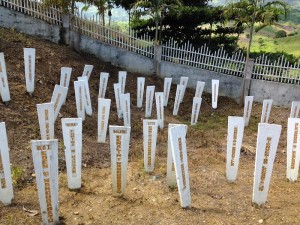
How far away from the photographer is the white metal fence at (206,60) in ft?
42.7

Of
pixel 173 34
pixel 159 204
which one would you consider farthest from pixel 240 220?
pixel 173 34

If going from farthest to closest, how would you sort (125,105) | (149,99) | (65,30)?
1. (65,30)
2. (149,99)
3. (125,105)

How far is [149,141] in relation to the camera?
6234 mm

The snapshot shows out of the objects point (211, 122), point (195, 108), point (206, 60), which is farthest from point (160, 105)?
point (206, 60)

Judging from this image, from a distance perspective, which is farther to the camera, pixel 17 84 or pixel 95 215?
pixel 17 84

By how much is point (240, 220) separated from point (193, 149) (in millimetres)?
3564

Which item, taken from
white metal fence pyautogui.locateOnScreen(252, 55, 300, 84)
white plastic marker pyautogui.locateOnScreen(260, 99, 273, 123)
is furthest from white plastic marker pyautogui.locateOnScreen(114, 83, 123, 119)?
white metal fence pyautogui.locateOnScreen(252, 55, 300, 84)

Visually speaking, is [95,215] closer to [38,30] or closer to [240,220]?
[240,220]

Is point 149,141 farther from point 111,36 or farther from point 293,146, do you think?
point 111,36

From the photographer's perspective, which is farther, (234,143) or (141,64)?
(141,64)

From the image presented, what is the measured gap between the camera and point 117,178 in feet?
17.0

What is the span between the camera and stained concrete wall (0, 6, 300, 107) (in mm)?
12719

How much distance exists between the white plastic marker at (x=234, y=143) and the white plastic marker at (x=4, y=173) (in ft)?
12.0

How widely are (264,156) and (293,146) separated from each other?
1.62 metres
